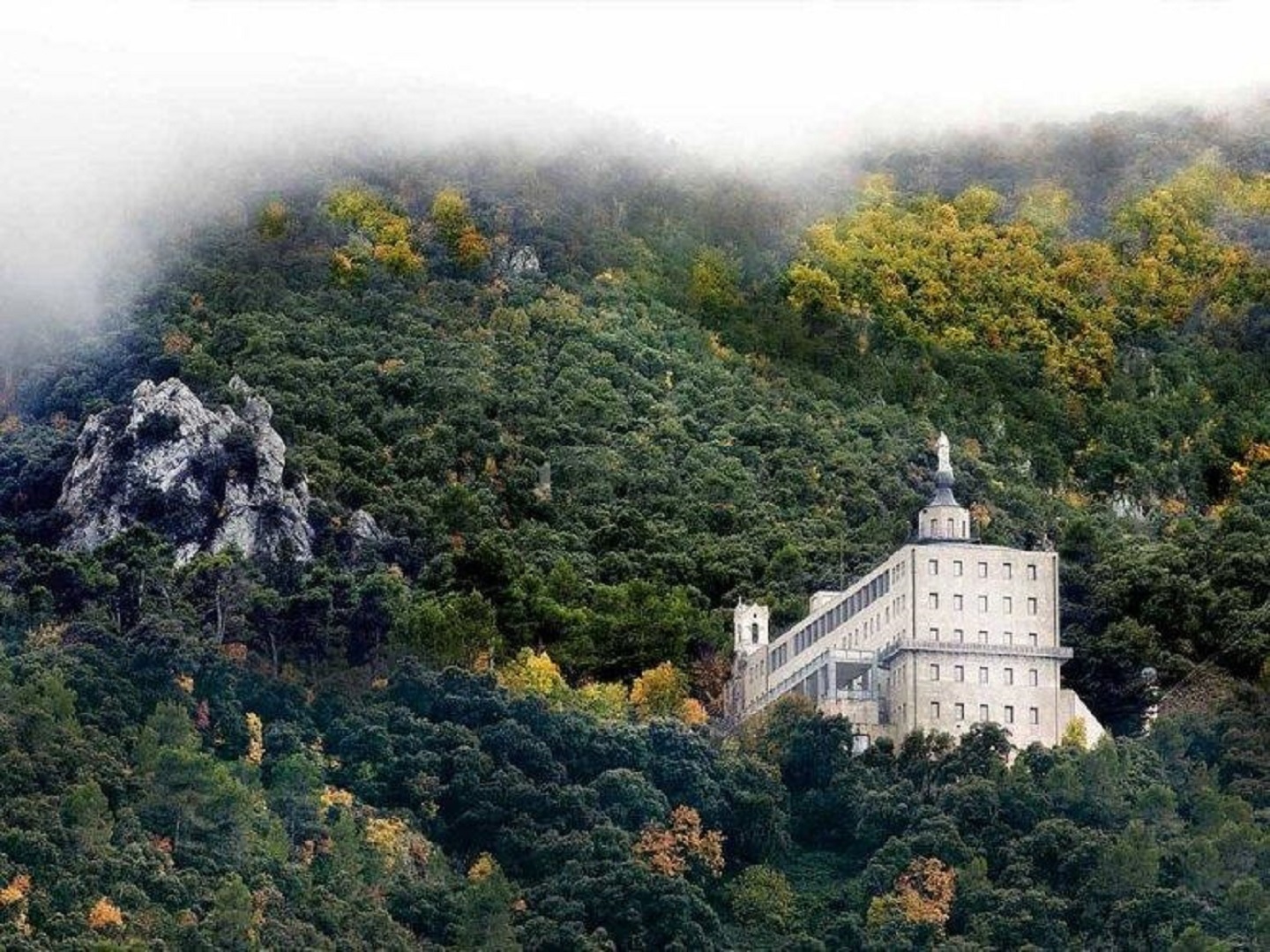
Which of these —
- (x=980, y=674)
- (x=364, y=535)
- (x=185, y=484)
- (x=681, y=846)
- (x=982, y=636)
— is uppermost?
(x=185, y=484)

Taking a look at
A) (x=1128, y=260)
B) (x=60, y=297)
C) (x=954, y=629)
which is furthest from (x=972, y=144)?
(x=954, y=629)

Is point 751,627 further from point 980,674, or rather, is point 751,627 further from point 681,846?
point 681,846

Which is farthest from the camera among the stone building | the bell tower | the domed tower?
the bell tower

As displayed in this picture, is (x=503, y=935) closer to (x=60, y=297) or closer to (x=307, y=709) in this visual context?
(x=307, y=709)

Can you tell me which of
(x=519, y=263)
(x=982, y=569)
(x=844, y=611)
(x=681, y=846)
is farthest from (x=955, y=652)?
(x=519, y=263)

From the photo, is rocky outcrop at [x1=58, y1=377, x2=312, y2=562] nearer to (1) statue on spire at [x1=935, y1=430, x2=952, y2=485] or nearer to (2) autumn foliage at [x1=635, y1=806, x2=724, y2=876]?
(2) autumn foliage at [x1=635, y1=806, x2=724, y2=876]

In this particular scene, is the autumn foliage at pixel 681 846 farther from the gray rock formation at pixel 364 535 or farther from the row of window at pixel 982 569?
the gray rock formation at pixel 364 535

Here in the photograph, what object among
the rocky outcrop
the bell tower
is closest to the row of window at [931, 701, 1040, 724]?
the bell tower
